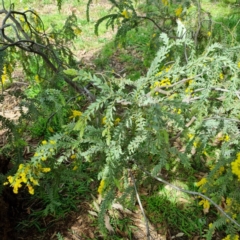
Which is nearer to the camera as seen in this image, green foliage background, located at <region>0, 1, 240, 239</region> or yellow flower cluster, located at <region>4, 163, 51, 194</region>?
green foliage background, located at <region>0, 1, 240, 239</region>

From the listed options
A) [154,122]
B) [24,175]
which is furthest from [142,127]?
[24,175]

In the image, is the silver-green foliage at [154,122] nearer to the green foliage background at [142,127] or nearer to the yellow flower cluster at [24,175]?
the green foliage background at [142,127]

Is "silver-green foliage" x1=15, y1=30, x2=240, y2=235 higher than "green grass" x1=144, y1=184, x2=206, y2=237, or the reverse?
"silver-green foliage" x1=15, y1=30, x2=240, y2=235

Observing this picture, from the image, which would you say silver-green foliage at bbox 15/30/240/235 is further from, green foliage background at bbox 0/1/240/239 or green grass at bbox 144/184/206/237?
green grass at bbox 144/184/206/237

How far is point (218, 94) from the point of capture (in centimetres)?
270

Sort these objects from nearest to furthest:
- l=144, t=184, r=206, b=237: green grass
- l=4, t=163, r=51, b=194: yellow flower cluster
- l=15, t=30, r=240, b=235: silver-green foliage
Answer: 1. l=15, t=30, r=240, b=235: silver-green foliage
2. l=4, t=163, r=51, b=194: yellow flower cluster
3. l=144, t=184, r=206, b=237: green grass

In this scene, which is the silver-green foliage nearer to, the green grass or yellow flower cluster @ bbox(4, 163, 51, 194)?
yellow flower cluster @ bbox(4, 163, 51, 194)

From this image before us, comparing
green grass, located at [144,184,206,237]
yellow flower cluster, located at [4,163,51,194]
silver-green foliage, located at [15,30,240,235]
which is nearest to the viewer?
silver-green foliage, located at [15,30,240,235]

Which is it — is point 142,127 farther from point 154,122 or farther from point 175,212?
point 175,212

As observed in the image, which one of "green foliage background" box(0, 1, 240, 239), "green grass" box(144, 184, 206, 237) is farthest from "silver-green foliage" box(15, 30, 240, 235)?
"green grass" box(144, 184, 206, 237)

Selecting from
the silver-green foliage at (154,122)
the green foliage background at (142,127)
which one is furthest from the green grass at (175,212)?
the silver-green foliage at (154,122)

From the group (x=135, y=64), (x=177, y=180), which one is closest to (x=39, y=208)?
(x=177, y=180)

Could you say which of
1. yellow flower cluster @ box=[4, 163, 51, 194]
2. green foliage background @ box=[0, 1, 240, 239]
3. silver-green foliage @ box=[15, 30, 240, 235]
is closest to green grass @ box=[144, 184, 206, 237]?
green foliage background @ box=[0, 1, 240, 239]

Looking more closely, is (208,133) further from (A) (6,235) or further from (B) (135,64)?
(B) (135,64)
